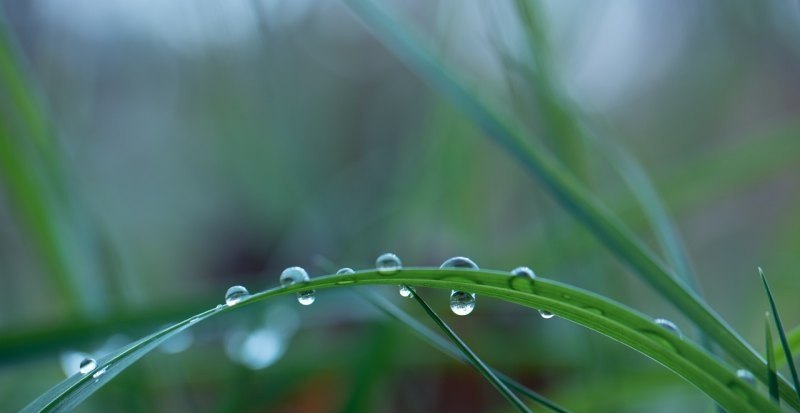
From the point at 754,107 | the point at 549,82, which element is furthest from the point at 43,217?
the point at 754,107

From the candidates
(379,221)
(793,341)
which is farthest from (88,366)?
(379,221)

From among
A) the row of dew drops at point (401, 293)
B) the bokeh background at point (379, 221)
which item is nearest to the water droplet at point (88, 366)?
the row of dew drops at point (401, 293)

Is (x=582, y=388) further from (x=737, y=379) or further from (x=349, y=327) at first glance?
(x=349, y=327)

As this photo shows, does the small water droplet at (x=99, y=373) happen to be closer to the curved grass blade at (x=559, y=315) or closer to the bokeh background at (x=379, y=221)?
the curved grass blade at (x=559, y=315)

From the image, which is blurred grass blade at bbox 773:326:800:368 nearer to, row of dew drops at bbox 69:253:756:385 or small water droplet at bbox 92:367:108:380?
row of dew drops at bbox 69:253:756:385

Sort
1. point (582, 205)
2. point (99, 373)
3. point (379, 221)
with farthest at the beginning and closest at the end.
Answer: point (379, 221) < point (582, 205) < point (99, 373)

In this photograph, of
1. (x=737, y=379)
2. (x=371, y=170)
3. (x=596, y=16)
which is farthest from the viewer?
(x=371, y=170)

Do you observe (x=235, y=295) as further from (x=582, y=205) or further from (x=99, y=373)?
(x=582, y=205)

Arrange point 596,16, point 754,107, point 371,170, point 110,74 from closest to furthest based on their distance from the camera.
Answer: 1. point 596,16
2. point 371,170
3. point 754,107
4. point 110,74
